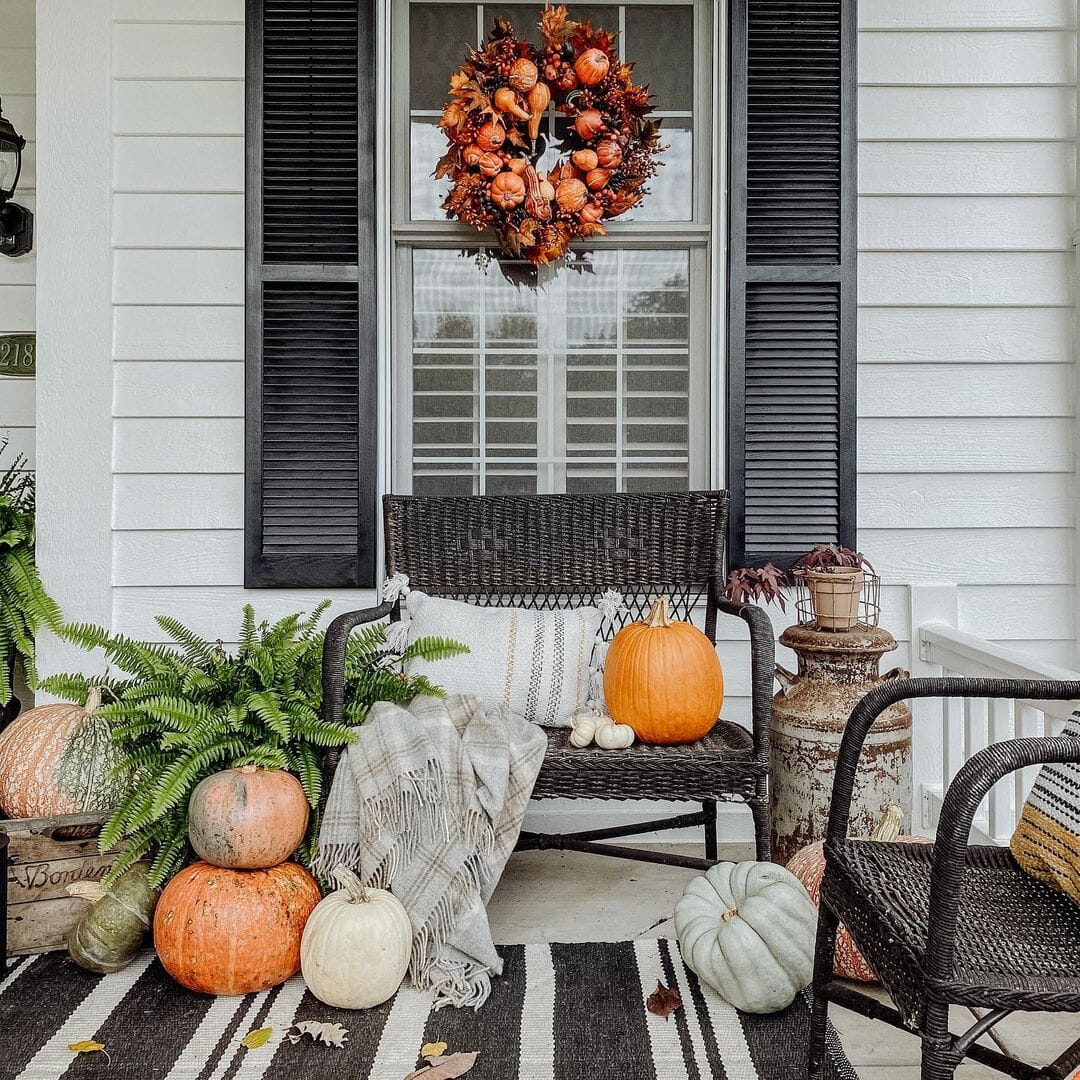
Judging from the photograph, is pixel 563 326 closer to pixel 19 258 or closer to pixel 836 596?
pixel 836 596

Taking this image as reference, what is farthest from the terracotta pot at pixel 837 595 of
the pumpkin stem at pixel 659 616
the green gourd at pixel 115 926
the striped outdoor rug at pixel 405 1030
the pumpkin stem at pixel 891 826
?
the green gourd at pixel 115 926

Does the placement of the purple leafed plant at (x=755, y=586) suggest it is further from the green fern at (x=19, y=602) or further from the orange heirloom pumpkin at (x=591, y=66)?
the green fern at (x=19, y=602)

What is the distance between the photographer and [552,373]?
109 inches

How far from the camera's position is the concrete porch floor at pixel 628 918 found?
1639 mm

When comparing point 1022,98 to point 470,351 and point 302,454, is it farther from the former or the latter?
point 302,454

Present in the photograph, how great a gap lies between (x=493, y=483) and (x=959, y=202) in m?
1.60

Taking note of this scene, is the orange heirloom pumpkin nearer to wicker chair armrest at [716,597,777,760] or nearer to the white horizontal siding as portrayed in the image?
wicker chair armrest at [716,597,777,760]

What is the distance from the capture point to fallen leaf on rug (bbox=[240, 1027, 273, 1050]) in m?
1.64

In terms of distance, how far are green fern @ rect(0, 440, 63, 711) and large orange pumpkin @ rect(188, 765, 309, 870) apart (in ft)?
3.02


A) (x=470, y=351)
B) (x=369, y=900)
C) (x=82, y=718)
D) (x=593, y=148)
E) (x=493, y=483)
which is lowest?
(x=369, y=900)

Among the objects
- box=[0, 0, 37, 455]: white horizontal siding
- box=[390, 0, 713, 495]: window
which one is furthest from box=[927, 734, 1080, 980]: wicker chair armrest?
box=[0, 0, 37, 455]: white horizontal siding

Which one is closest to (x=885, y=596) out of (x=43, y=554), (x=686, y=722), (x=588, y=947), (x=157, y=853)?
(x=686, y=722)

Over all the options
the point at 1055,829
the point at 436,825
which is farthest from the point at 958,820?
the point at 436,825

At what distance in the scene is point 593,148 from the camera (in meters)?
2.50
